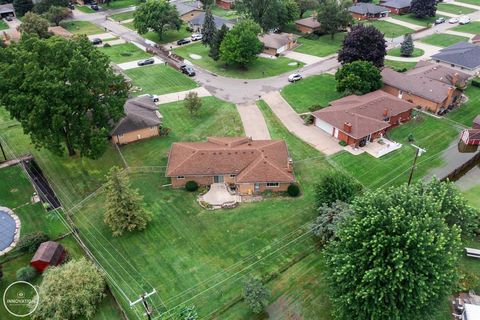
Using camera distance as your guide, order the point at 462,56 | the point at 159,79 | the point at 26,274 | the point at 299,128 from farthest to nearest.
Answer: the point at 159,79
the point at 462,56
the point at 299,128
the point at 26,274

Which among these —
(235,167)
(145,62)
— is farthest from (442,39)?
(235,167)

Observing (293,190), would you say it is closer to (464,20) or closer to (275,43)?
(275,43)

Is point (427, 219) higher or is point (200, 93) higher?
point (427, 219)

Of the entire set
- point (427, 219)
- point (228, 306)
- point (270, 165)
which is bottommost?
point (228, 306)

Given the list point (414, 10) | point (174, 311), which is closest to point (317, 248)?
point (174, 311)

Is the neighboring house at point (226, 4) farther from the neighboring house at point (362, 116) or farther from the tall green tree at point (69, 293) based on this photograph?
the tall green tree at point (69, 293)

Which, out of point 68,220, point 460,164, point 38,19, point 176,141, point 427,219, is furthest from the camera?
point 38,19

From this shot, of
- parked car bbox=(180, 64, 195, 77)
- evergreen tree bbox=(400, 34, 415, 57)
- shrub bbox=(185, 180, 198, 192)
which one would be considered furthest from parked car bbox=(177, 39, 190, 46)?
shrub bbox=(185, 180, 198, 192)

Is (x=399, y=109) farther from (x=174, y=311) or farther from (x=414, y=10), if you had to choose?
(x=414, y=10)
